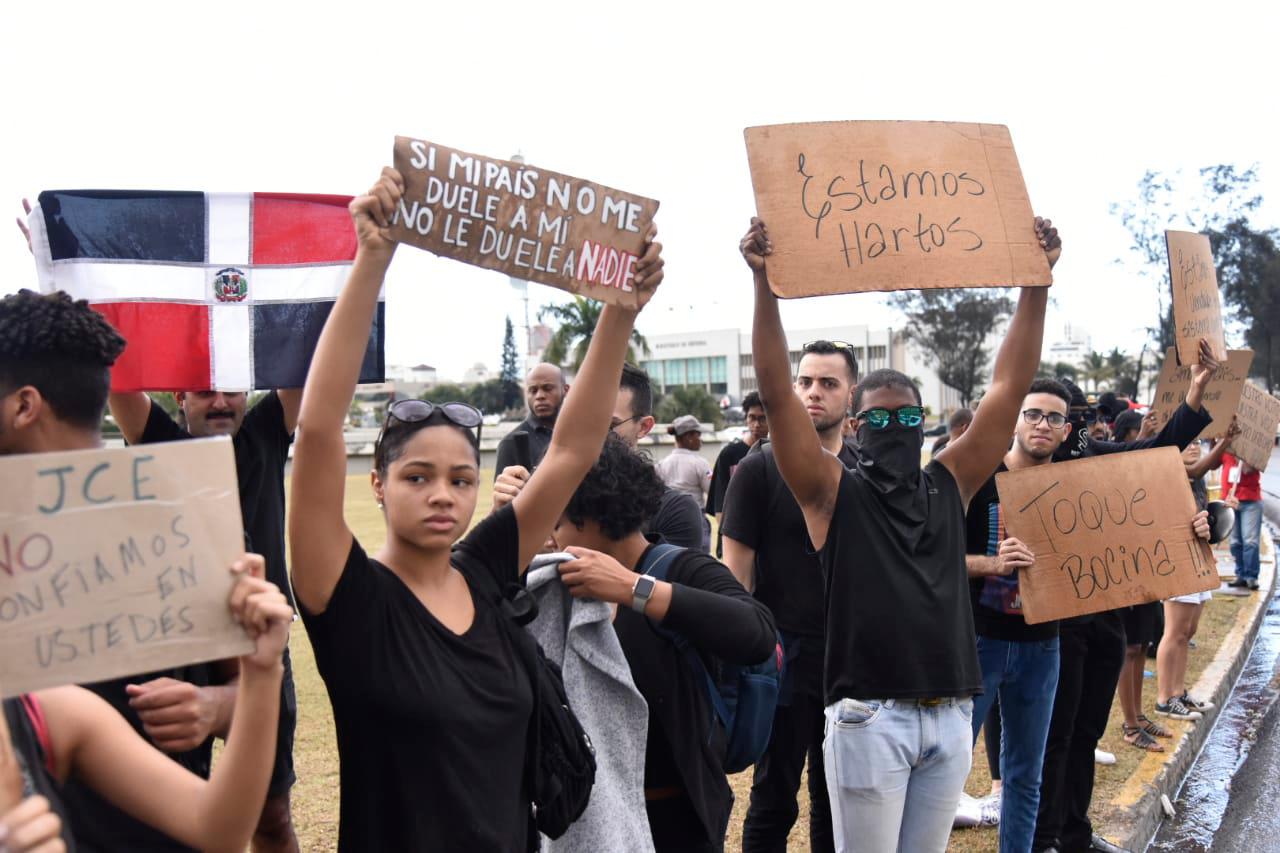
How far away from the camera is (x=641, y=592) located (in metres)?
2.59

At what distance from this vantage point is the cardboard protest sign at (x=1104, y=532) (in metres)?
4.30

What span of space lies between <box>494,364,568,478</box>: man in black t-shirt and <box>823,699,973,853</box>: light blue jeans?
2.07 m

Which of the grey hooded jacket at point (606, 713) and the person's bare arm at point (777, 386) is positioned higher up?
the person's bare arm at point (777, 386)

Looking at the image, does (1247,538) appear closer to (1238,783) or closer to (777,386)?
(1238,783)

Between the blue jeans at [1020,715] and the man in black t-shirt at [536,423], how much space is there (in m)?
2.10

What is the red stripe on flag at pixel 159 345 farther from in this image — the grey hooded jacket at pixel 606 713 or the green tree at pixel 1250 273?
the green tree at pixel 1250 273

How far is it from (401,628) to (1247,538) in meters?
11.2

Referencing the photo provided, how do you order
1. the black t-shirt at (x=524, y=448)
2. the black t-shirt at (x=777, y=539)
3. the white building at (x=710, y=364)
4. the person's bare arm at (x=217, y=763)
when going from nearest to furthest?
the person's bare arm at (x=217, y=763) → the black t-shirt at (x=777, y=539) → the black t-shirt at (x=524, y=448) → the white building at (x=710, y=364)

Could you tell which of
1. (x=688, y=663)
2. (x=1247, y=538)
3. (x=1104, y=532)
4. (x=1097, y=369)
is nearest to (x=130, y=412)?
(x=688, y=663)

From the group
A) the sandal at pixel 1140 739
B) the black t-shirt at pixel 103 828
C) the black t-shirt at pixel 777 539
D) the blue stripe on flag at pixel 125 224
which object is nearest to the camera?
the black t-shirt at pixel 103 828

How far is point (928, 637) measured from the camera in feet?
10.6

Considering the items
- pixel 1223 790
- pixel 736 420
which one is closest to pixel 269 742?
pixel 1223 790

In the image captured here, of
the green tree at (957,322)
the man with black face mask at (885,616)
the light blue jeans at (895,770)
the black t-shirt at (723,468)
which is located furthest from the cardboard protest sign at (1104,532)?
the green tree at (957,322)

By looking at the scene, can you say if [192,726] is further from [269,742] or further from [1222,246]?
[1222,246]
